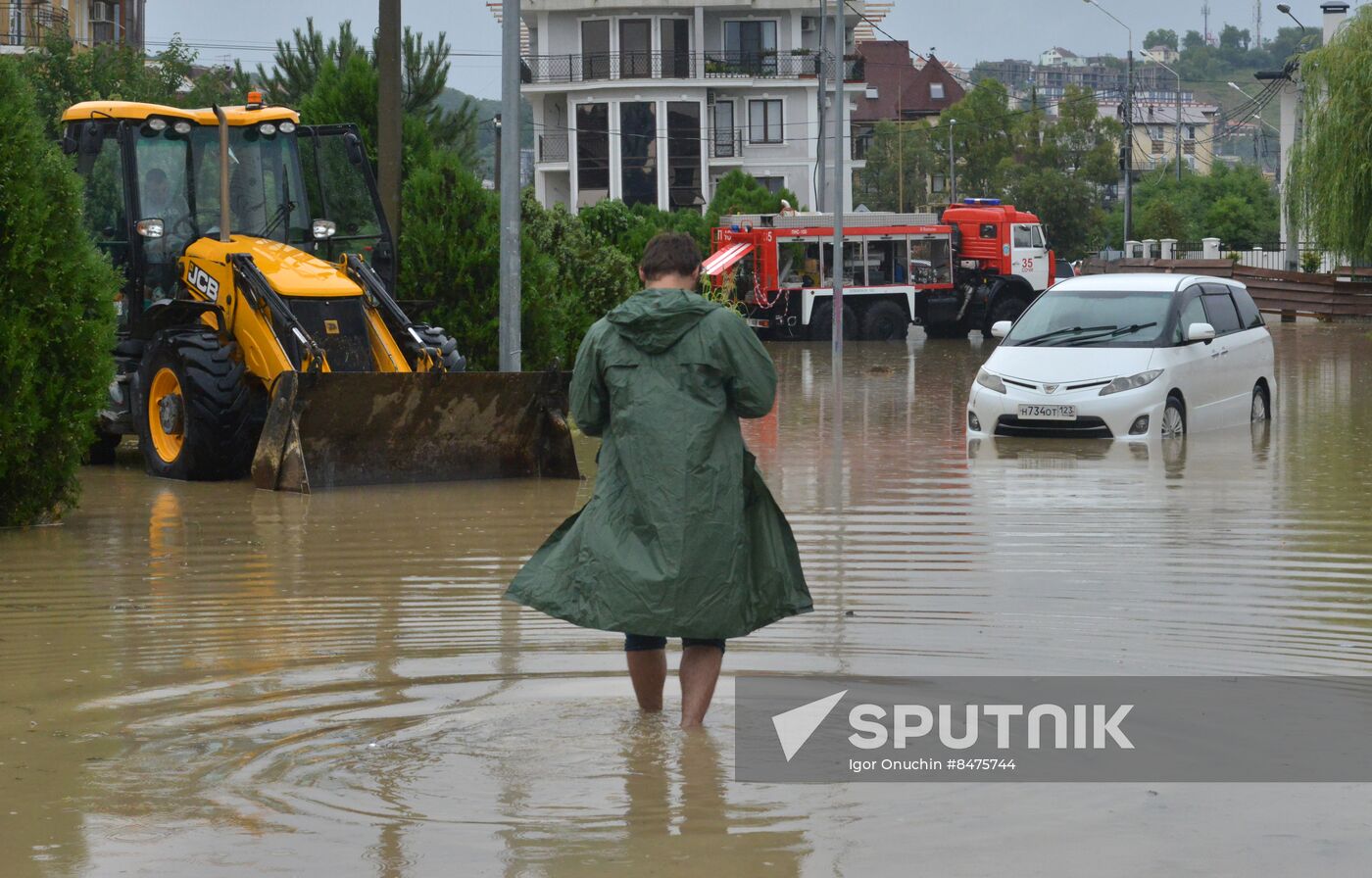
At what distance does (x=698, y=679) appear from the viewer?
6000 mm

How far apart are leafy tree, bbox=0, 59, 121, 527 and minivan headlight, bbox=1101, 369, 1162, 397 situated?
8.39 metres

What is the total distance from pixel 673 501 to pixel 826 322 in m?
35.3

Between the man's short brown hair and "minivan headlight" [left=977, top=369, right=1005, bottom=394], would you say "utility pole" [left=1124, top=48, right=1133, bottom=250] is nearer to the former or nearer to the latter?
"minivan headlight" [left=977, top=369, right=1005, bottom=394]

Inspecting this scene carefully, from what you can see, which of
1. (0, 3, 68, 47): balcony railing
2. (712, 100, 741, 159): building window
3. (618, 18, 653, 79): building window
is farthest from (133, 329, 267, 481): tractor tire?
(712, 100, 741, 159): building window

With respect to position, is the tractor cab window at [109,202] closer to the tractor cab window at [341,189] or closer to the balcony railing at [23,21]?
the tractor cab window at [341,189]

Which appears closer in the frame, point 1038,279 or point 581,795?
point 581,795

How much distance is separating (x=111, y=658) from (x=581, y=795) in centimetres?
273

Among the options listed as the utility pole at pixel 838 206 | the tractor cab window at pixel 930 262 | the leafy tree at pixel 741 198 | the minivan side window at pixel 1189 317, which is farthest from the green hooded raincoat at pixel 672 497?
the leafy tree at pixel 741 198

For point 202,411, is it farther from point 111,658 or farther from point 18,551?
point 111,658

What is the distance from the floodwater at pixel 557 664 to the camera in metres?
4.82

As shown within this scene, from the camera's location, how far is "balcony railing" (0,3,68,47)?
5553 cm

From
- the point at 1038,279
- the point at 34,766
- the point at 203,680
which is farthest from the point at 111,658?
the point at 1038,279

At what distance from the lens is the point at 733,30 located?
68.2 m

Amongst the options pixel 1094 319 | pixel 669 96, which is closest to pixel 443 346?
pixel 1094 319
